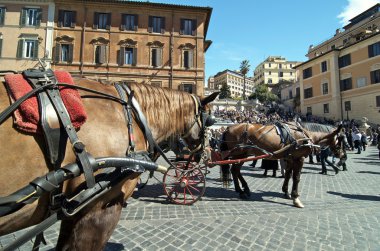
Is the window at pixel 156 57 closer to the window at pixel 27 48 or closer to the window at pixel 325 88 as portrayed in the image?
the window at pixel 27 48

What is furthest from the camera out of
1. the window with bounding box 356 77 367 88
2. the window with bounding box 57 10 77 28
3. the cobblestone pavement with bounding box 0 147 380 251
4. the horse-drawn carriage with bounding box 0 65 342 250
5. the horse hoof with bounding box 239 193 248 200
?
the window with bounding box 356 77 367 88

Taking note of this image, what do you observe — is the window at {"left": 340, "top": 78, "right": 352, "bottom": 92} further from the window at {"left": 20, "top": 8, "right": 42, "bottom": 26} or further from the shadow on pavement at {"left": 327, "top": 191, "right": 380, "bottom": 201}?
the window at {"left": 20, "top": 8, "right": 42, "bottom": 26}

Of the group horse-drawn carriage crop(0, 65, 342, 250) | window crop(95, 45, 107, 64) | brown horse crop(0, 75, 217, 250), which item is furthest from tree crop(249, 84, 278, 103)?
horse-drawn carriage crop(0, 65, 342, 250)

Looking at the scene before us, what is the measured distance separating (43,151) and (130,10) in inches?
1082

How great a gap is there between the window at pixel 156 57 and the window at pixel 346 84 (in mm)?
26723

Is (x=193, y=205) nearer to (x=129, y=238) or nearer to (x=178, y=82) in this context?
(x=129, y=238)

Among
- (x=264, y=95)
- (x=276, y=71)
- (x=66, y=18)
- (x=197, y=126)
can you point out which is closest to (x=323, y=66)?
(x=264, y=95)

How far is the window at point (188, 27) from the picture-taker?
26.1 m

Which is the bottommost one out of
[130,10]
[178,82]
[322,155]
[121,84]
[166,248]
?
[166,248]

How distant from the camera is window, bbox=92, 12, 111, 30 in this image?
2484 centimetres

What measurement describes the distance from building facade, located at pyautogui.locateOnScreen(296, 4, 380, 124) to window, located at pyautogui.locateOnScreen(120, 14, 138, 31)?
28202 mm

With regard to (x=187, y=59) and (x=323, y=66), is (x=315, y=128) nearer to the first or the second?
(x=187, y=59)

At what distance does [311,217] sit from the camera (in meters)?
4.65

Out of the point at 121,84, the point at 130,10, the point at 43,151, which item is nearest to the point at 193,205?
the point at 121,84
